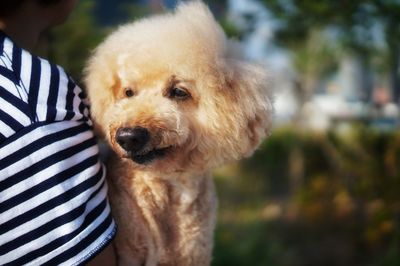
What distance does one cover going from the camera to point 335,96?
489 cm

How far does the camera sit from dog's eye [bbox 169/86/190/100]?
1082 mm

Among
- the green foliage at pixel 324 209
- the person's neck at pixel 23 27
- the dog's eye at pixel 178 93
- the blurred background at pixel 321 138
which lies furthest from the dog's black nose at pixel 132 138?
the green foliage at pixel 324 209

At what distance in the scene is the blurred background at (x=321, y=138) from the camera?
9.68 ft

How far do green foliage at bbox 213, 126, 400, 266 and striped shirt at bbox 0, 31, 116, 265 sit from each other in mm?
2099

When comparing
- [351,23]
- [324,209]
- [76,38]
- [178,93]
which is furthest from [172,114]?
[324,209]

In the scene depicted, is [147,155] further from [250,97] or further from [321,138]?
[321,138]

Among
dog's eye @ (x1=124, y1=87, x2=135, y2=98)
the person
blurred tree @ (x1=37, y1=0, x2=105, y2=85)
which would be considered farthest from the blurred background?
the person

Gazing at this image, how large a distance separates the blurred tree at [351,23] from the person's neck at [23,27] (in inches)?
85.9

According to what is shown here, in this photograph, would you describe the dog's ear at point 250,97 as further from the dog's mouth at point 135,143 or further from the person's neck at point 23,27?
the person's neck at point 23,27

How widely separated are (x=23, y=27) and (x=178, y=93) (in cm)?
33

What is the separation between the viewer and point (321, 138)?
444 centimetres

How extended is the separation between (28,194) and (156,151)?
286 millimetres

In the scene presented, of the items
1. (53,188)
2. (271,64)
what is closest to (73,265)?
(53,188)

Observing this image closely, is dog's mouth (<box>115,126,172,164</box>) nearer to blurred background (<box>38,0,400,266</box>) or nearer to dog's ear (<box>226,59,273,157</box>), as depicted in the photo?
dog's ear (<box>226,59,273,157</box>)
